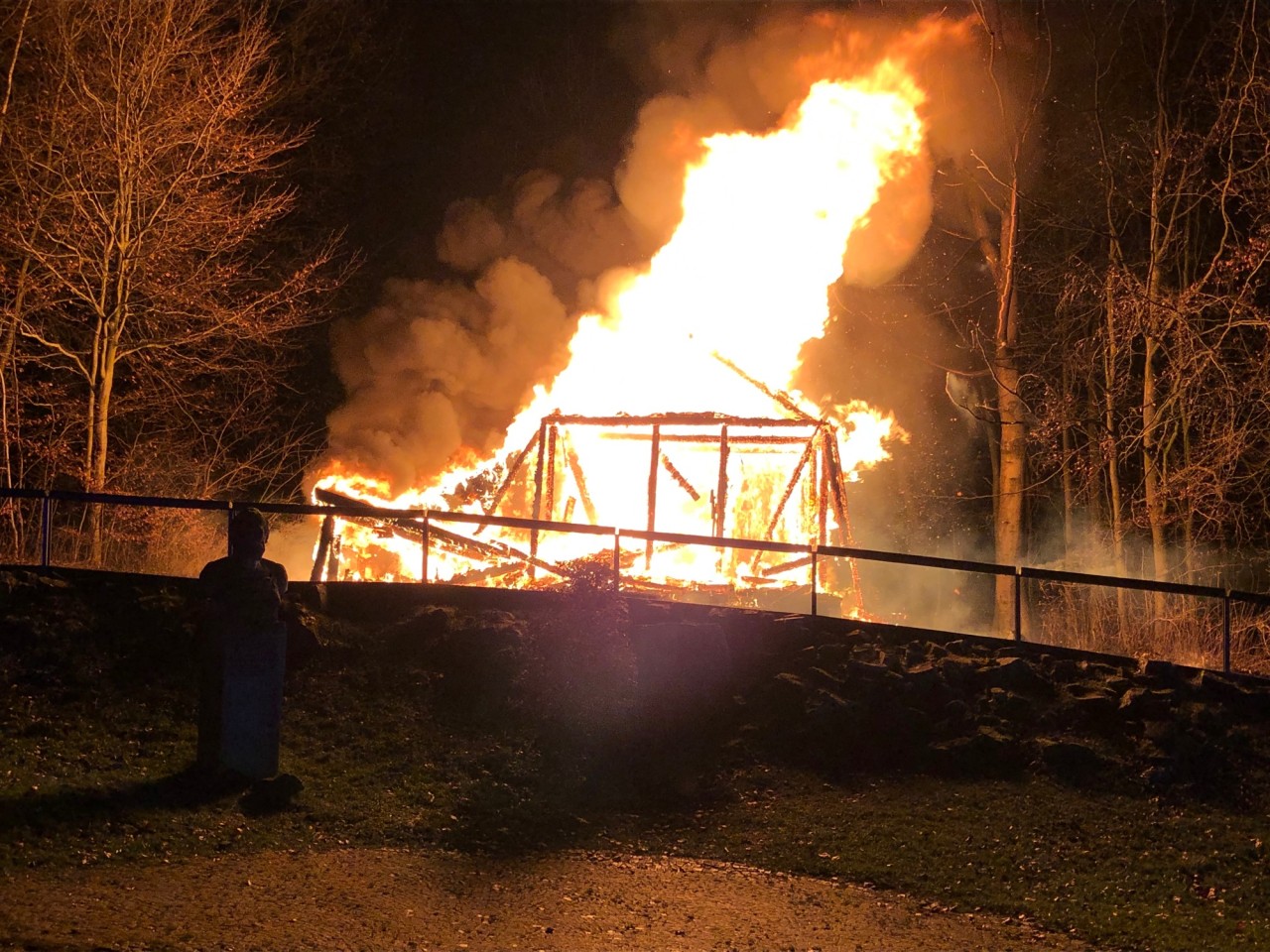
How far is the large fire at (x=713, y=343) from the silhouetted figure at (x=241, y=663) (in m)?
9.95

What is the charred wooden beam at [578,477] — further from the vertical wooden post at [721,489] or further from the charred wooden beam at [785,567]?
the charred wooden beam at [785,567]

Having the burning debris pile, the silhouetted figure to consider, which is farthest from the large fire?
the silhouetted figure

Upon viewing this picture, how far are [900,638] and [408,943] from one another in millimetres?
7093

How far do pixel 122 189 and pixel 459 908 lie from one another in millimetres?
14394

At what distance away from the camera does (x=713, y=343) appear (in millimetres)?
22094

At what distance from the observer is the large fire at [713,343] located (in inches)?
840

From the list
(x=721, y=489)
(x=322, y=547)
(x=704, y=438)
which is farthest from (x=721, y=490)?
(x=322, y=547)

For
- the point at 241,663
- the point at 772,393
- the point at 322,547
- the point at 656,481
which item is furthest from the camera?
the point at 772,393

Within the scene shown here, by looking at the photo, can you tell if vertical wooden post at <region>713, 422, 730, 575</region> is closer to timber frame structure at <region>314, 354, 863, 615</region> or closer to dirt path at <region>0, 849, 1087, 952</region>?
timber frame structure at <region>314, 354, 863, 615</region>

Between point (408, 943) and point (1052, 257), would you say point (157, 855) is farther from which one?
point (1052, 257)

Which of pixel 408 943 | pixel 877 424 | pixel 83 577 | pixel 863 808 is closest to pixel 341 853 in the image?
pixel 408 943

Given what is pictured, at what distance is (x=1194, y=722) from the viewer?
11.5 meters

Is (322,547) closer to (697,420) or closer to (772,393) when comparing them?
(697,420)

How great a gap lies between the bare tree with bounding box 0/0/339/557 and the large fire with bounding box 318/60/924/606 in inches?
159
